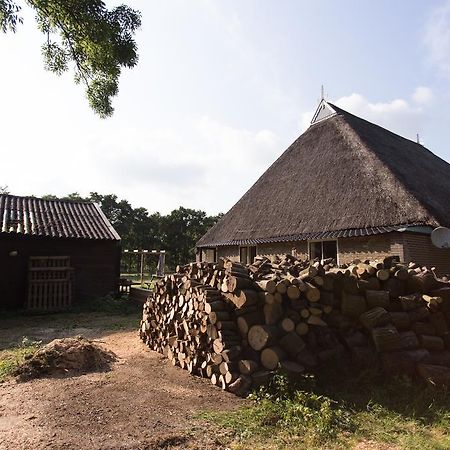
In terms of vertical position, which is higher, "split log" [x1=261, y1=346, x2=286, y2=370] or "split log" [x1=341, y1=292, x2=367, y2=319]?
"split log" [x1=341, y1=292, x2=367, y2=319]

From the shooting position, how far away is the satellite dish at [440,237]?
9.49m

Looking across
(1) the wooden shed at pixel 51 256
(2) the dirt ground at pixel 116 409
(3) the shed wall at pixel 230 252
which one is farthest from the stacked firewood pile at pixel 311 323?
(3) the shed wall at pixel 230 252

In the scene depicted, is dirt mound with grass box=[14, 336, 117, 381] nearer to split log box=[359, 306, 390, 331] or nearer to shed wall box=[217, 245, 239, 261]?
split log box=[359, 306, 390, 331]

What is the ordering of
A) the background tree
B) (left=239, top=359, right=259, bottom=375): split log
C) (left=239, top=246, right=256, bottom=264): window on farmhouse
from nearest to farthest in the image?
1. (left=239, top=359, right=259, bottom=375): split log
2. (left=239, top=246, right=256, bottom=264): window on farmhouse
3. the background tree

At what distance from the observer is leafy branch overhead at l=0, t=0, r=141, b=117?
17.7ft

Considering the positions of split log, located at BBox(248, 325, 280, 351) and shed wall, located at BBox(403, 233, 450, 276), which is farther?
shed wall, located at BBox(403, 233, 450, 276)

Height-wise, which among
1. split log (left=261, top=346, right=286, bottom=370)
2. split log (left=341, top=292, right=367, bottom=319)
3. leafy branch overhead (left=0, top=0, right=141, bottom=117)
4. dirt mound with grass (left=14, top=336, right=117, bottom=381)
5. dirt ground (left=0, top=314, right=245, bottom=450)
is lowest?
dirt ground (left=0, top=314, right=245, bottom=450)

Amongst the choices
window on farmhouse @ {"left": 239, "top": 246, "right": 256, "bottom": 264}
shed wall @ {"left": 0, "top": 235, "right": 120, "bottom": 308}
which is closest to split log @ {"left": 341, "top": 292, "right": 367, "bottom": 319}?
window on farmhouse @ {"left": 239, "top": 246, "right": 256, "bottom": 264}

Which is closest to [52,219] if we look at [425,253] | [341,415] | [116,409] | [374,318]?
[116,409]

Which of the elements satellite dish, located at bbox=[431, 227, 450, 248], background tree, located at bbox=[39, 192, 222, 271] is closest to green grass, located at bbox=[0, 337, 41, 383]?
satellite dish, located at bbox=[431, 227, 450, 248]

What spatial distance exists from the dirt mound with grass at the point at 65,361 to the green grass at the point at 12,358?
170 millimetres

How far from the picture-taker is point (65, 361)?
16.6 ft

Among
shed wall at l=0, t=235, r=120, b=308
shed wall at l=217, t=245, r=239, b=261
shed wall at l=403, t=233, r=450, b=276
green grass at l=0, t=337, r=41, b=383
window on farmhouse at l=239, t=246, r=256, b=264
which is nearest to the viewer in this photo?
green grass at l=0, t=337, r=41, b=383

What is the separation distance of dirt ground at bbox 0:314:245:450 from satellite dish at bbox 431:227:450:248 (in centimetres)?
797
